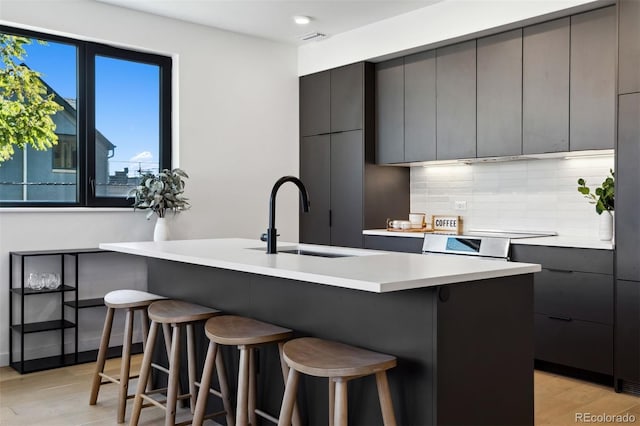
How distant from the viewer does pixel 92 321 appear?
462cm

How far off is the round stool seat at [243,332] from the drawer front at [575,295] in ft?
6.99

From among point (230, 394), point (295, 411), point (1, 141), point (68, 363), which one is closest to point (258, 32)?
point (1, 141)

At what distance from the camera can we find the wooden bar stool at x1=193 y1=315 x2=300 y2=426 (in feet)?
7.85

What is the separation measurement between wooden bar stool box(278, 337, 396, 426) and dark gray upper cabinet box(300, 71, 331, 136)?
3649 mm

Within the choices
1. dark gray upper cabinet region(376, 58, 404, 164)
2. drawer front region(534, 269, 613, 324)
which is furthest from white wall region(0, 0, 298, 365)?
drawer front region(534, 269, 613, 324)

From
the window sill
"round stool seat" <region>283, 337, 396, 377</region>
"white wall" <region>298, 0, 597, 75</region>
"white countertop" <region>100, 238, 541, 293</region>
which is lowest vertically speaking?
"round stool seat" <region>283, 337, 396, 377</region>

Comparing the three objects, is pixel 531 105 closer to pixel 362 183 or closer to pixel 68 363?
pixel 362 183

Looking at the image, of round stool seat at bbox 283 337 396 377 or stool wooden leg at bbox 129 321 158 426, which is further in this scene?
stool wooden leg at bbox 129 321 158 426

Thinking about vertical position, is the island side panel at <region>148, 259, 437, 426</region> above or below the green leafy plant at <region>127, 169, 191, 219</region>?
below

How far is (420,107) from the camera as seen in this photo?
493cm

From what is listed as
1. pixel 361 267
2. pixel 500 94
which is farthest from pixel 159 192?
pixel 361 267

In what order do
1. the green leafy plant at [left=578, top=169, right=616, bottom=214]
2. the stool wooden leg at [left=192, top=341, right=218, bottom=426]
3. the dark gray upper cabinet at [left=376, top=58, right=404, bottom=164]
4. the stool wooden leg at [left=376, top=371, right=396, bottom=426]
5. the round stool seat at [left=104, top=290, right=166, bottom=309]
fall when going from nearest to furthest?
1. the stool wooden leg at [left=376, top=371, right=396, bottom=426]
2. the stool wooden leg at [left=192, top=341, right=218, bottom=426]
3. the round stool seat at [left=104, top=290, right=166, bottom=309]
4. the green leafy plant at [left=578, top=169, right=616, bottom=214]
5. the dark gray upper cabinet at [left=376, top=58, right=404, bottom=164]

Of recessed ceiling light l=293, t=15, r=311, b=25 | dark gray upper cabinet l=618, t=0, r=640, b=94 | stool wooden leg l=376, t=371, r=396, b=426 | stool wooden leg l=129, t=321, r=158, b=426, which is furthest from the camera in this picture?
recessed ceiling light l=293, t=15, r=311, b=25

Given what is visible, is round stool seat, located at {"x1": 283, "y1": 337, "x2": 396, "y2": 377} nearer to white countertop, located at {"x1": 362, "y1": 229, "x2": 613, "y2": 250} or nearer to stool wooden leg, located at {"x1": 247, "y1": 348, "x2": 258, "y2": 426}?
stool wooden leg, located at {"x1": 247, "y1": 348, "x2": 258, "y2": 426}
